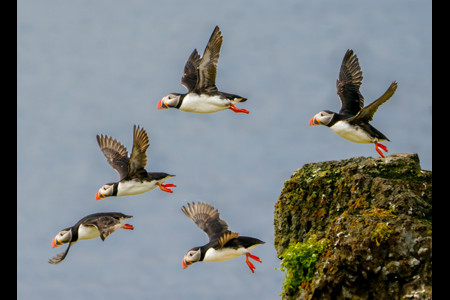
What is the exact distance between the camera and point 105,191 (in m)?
12.7

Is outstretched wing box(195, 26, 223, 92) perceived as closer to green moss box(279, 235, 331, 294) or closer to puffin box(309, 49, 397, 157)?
puffin box(309, 49, 397, 157)

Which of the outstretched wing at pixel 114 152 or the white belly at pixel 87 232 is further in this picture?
the outstretched wing at pixel 114 152

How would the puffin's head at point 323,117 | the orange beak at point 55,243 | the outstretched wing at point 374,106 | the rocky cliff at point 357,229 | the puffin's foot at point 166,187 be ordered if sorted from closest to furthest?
the rocky cliff at point 357,229 < the outstretched wing at point 374,106 < the puffin's head at point 323,117 < the puffin's foot at point 166,187 < the orange beak at point 55,243

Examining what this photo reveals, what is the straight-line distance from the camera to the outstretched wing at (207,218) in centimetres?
1138

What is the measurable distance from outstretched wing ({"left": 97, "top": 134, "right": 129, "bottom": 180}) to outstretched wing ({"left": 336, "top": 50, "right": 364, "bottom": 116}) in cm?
433

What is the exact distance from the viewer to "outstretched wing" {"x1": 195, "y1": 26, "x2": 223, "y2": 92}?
37.3 ft

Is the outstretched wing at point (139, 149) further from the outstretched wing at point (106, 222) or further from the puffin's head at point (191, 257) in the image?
the puffin's head at point (191, 257)

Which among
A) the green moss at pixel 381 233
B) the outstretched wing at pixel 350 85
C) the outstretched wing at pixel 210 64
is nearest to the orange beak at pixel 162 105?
the outstretched wing at pixel 210 64

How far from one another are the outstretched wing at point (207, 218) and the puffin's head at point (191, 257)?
14.7 inches

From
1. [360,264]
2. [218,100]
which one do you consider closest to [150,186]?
[218,100]

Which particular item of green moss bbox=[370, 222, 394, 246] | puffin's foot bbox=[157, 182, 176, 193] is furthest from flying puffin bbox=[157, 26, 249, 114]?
green moss bbox=[370, 222, 394, 246]

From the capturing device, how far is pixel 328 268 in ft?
26.9
